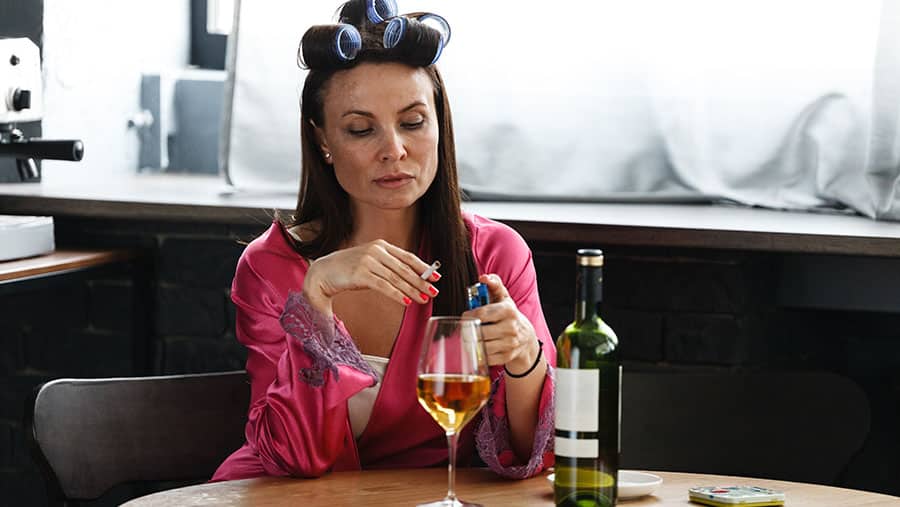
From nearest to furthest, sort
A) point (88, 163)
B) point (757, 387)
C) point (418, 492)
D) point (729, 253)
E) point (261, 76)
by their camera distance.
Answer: point (418, 492) → point (757, 387) → point (729, 253) → point (261, 76) → point (88, 163)

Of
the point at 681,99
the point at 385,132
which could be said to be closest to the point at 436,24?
the point at 385,132

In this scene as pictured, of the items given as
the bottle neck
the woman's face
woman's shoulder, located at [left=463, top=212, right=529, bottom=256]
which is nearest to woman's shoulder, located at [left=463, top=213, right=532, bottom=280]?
woman's shoulder, located at [left=463, top=212, right=529, bottom=256]

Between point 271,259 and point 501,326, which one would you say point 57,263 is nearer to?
point 271,259

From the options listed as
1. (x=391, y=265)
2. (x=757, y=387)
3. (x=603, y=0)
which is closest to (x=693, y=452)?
(x=757, y=387)

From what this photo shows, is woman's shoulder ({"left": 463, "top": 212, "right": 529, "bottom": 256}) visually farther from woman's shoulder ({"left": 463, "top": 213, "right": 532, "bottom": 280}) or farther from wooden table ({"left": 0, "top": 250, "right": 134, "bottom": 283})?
wooden table ({"left": 0, "top": 250, "right": 134, "bottom": 283})

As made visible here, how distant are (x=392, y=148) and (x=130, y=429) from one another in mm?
574

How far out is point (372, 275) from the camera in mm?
1542

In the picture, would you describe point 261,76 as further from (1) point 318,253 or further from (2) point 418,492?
(2) point 418,492

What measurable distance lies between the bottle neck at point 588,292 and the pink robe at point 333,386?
0.93 ft

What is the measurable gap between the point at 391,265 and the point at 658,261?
0.90 m

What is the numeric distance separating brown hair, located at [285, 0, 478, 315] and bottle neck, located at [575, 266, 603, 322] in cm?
60

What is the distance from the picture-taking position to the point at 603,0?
2.49 meters

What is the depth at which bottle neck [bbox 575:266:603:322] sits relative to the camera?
1.23 metres

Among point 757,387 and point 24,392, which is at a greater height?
point 757,387
